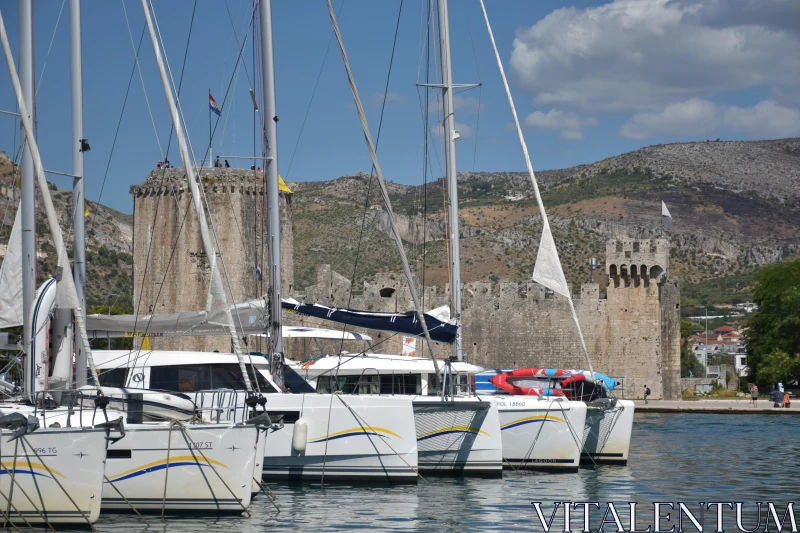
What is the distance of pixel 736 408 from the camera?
115 feet

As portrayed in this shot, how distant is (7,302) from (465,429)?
20.8 ft

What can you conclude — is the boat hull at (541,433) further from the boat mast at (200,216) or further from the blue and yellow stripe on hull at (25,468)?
the blue and yellow stripe on hull at (25,468)

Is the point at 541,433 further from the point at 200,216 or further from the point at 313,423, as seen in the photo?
the point at 200,216

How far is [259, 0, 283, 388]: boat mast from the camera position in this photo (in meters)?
16.2

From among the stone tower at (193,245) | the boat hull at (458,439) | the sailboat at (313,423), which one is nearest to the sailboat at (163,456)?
the sailboat at (313,423)

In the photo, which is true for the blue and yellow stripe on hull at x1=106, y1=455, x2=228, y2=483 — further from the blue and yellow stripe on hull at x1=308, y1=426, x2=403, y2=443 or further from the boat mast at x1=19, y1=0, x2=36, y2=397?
the blue and yellow stripe on hull at x1=308, y1=426, x2=403, y2=443

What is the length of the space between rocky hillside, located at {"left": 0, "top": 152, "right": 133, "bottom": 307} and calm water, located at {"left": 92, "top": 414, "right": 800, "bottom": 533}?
27.6m

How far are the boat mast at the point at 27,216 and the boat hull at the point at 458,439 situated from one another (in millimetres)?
5540

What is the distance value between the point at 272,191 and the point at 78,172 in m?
2.66

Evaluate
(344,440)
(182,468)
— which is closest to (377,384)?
(344,440)

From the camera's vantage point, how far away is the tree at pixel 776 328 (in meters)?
42.2

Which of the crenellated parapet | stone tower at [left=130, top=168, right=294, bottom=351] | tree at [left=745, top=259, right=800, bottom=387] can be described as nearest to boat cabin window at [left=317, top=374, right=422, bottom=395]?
stone tower at [left=130, top=168, right=294, bottom=351]

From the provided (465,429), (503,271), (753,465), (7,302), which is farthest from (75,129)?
(503,271)

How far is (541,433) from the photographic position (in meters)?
18.2
